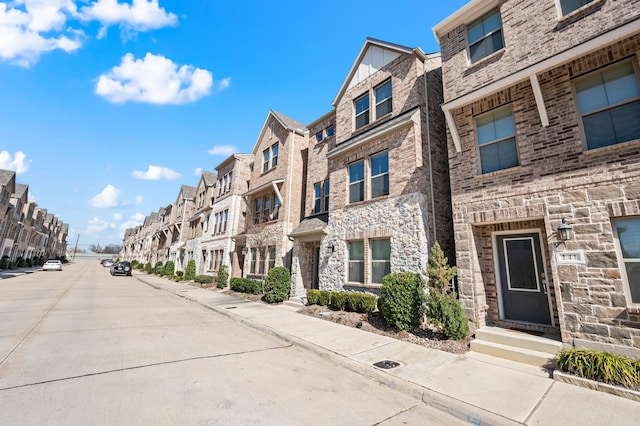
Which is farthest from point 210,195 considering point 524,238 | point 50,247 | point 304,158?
point 50,247

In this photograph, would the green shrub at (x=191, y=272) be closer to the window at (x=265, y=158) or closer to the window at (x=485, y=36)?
the window at (x=265, y=158)

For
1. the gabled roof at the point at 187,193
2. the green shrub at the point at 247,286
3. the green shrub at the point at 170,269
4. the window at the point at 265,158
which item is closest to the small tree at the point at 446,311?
the green shrub at the point at 247,286

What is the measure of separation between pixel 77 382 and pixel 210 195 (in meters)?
25.1

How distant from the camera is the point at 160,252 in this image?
41.7m

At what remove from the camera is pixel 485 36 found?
8.58m

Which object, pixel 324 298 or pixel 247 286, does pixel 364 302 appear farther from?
pixel 247 286

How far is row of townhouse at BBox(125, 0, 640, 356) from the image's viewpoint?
5.74 m

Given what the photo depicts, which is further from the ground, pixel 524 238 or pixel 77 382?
pixel 524 238

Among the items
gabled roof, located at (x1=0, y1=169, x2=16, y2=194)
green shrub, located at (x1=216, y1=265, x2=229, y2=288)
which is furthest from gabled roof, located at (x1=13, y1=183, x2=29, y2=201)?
green shrub, located at (x1=216, y1=265, x2=229, y2=288)

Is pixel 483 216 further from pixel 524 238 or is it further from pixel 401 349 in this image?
pixel 401 349

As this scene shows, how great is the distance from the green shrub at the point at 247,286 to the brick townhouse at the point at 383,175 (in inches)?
112

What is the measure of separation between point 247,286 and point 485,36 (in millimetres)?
15664

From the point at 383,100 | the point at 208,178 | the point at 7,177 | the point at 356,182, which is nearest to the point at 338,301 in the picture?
the point at 356,182

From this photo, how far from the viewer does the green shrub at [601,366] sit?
4566mm
